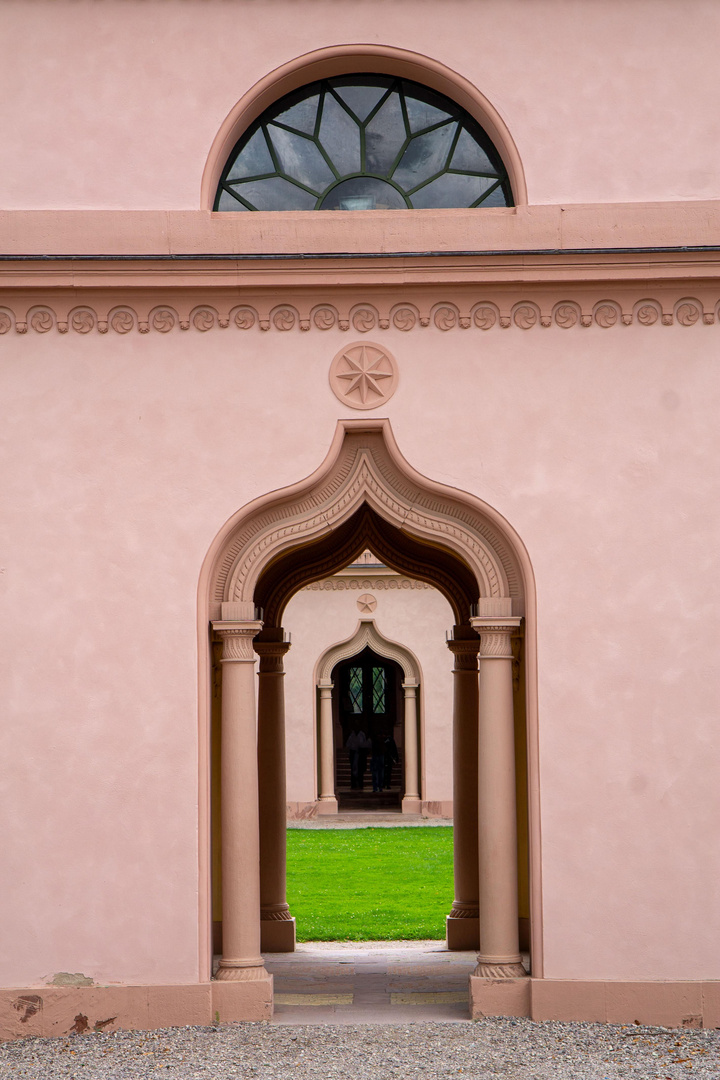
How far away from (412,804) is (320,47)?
2290cm

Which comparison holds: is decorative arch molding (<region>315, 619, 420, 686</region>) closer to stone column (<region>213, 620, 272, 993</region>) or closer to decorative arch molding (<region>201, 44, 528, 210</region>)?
stone column (<region>213, 620, 272, 993</region>)

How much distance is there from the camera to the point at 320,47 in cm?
930

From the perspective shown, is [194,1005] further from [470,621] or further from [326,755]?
[326,755]

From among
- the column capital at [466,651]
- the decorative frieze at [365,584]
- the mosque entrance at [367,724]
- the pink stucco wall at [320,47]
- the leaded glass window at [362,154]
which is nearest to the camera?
the pink stucco wall at [320,47]

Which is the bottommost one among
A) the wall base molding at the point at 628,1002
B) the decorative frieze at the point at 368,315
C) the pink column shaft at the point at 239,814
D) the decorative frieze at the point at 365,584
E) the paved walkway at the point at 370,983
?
the paved walkway at the point at 370,983

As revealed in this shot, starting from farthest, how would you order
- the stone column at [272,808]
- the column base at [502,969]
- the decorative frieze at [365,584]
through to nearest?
the decorative frieze at [365,584] → the stone column at [272,808] → the column base at [502,969]

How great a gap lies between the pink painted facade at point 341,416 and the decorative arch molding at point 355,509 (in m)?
0.13

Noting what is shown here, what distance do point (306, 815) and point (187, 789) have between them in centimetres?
2103

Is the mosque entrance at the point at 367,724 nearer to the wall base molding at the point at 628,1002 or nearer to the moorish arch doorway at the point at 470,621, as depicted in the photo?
the moorish arch doorway at the point at 470,621

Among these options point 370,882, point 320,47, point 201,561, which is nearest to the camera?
point 201,561

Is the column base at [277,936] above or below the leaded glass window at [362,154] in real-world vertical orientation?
below

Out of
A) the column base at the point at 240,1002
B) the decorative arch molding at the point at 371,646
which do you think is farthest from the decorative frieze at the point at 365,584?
the column base at the point at 240,1002

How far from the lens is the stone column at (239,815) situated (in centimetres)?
889

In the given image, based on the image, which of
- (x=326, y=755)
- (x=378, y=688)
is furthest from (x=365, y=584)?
(x=378, y=688)
